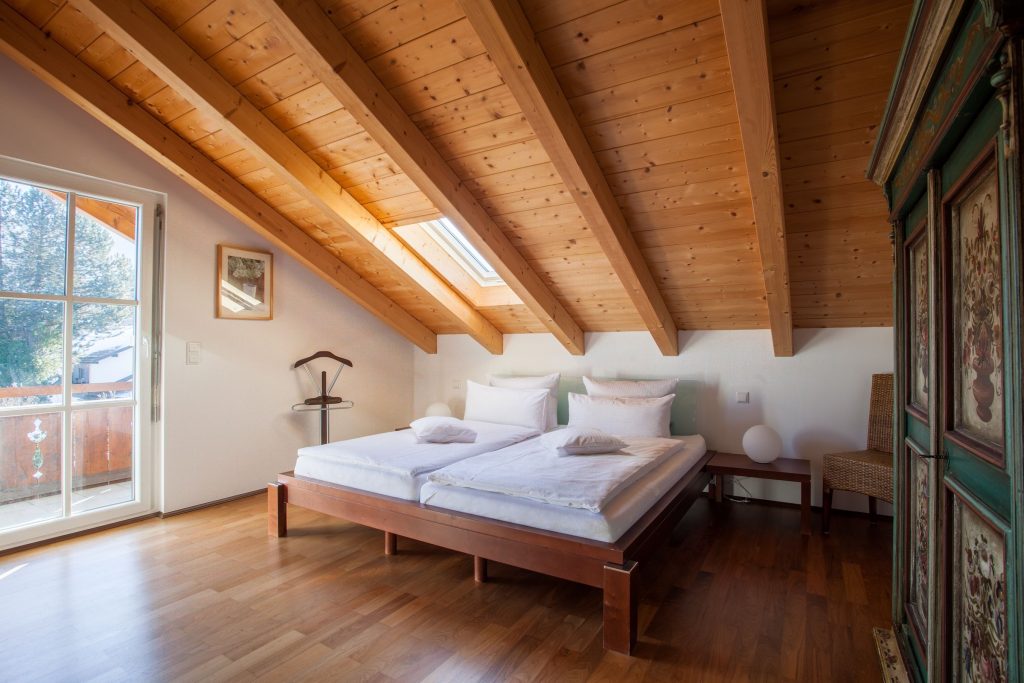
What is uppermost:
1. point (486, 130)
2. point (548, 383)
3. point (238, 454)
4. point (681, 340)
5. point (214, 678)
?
point (486, 130)

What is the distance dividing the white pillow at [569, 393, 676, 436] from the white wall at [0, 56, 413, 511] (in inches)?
86.1

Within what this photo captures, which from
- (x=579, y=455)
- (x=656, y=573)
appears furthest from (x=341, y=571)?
(x=656, y=573)

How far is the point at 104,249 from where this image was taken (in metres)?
3.34

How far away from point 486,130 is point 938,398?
210 centimetres

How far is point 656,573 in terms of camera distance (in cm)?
Result: 266

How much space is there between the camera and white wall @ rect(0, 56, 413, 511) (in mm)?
3045

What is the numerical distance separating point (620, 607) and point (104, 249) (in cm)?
364

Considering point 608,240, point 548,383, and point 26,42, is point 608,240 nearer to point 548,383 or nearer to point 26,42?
point 548,383

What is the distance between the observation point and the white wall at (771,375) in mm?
3488

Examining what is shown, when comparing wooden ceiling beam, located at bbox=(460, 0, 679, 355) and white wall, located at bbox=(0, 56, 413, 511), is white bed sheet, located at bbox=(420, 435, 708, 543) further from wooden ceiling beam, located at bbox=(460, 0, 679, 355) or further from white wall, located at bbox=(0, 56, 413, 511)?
white wall, located at bbox=(0, 56, 413, 511)

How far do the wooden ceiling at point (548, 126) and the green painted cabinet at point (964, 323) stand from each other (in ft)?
2.15

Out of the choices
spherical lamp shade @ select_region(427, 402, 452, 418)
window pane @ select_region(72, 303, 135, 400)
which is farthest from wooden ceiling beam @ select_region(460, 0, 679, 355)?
window pane @ select_region(72, 303, 135, 400)

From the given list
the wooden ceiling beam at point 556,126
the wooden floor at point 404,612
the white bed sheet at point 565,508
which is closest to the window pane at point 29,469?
the wooden floor at point 404,612

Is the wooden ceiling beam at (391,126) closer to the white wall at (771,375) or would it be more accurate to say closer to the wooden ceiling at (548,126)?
the wooden ceiling at (548,126)
